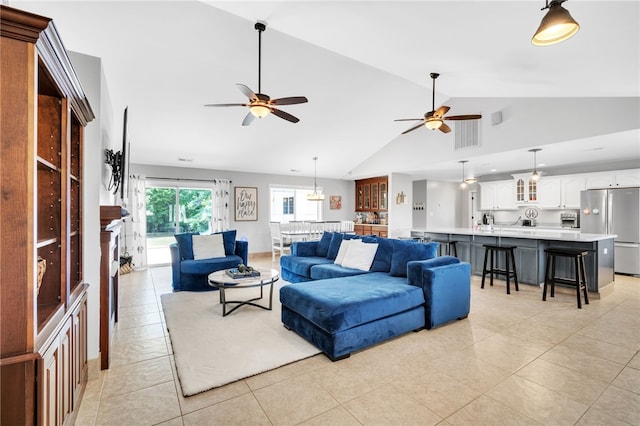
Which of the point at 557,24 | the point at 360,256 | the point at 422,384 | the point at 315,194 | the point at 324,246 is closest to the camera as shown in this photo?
the point at 557,24

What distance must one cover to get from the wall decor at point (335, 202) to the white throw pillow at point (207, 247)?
5126 millimetres

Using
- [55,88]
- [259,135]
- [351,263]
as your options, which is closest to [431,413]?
[351,263]

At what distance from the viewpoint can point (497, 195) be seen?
829 centimetres

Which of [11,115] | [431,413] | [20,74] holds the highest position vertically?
[20,74]

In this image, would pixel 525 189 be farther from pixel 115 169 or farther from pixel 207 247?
pixel 115 169

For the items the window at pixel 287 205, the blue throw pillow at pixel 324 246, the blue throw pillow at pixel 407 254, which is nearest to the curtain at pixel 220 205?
the window at pixel 287 205

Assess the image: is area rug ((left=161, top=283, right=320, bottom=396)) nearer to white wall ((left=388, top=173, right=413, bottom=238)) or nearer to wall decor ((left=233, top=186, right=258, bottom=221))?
wall decor ((left=233, top=186, right=258, bottom=221))

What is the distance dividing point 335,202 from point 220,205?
381 cm

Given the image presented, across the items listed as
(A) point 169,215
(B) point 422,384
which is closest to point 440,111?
(B) point 422,384

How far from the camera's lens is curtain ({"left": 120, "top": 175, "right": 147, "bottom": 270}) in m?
6.57

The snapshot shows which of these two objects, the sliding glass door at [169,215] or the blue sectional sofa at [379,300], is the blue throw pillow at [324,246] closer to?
the blue sectional sofa at [379,300]

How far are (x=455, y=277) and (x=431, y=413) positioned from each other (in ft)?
5.76

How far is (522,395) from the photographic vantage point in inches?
82.7

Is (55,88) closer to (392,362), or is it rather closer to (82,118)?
(82,118)
